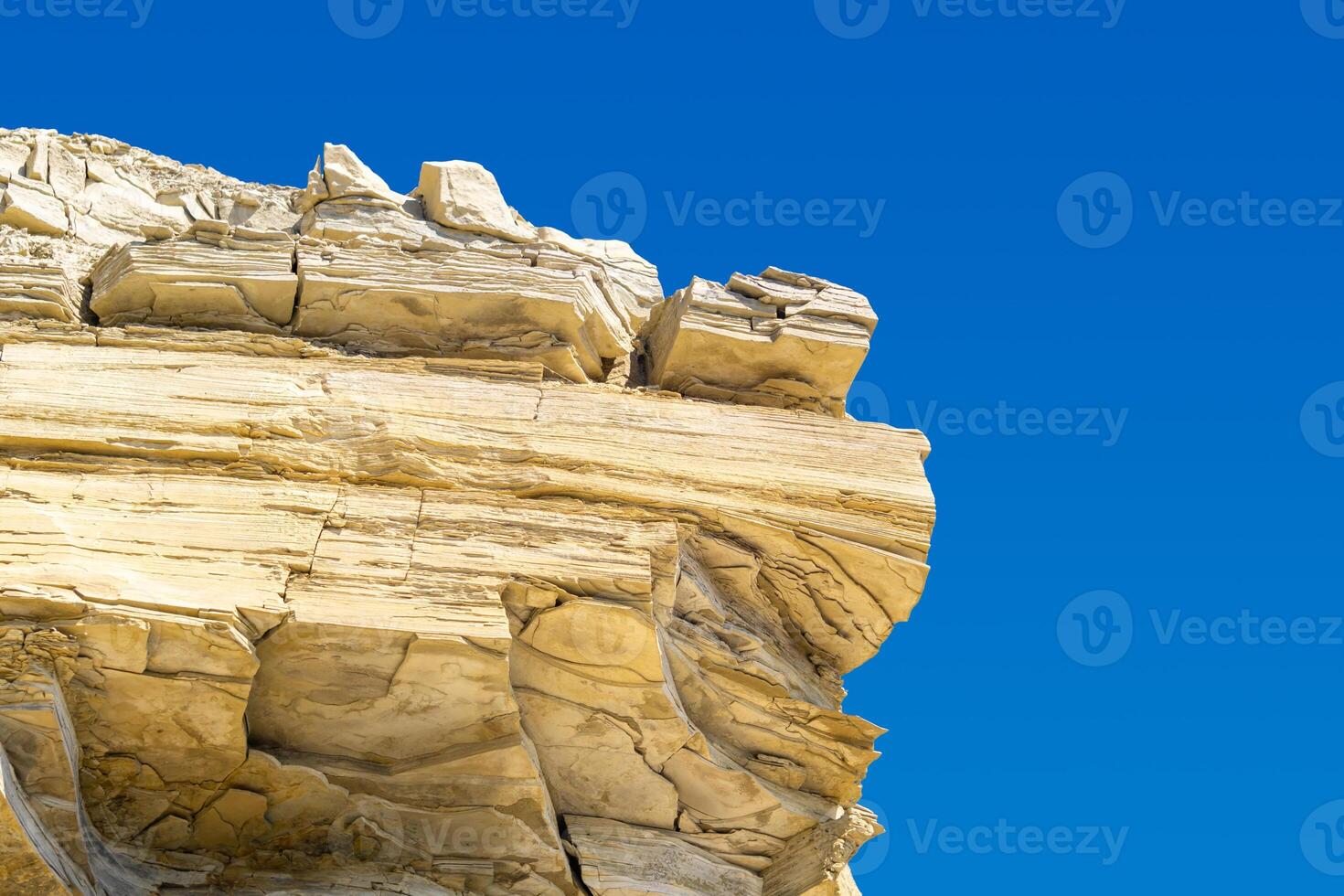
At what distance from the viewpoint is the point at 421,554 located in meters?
14.0

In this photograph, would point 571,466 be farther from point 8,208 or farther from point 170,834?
point 8,208

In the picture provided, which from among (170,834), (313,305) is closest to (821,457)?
(313,305)

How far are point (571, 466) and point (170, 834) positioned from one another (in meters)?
4.73

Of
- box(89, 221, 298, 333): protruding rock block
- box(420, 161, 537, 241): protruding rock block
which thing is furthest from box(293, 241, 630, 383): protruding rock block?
box(420, 161, 537, 241): protruding rock block

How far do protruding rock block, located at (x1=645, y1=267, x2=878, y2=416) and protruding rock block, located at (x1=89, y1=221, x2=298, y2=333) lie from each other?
3915 mm

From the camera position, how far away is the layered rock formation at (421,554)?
13156 mm

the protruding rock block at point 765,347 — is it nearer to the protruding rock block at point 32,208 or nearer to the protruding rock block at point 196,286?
the protruding rock block at point 196,286

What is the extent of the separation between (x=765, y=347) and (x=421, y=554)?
14.6ft

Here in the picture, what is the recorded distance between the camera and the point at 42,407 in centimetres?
1467

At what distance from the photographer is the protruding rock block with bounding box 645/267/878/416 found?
16562 millimetres

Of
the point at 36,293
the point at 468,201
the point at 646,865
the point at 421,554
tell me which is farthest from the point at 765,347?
the point at 36,293

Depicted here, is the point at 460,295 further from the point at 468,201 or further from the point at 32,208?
the point at 32,208

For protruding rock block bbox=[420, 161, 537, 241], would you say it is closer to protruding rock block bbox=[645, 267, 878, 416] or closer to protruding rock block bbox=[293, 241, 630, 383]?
protruding rock block bbox=[293, 241, 630, 383]

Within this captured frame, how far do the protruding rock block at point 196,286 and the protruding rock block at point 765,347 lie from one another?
3915mm
